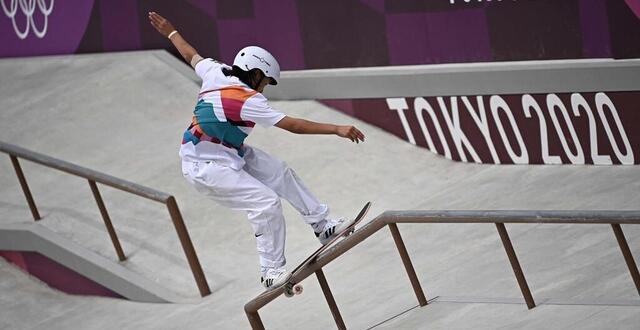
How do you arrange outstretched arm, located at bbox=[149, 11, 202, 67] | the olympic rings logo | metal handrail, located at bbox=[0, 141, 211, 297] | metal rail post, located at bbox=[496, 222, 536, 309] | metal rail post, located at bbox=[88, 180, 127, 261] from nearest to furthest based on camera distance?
metal rail post, located at bbox=[496, 222, 536, 309] < outstretched arm, located at bbox=[149, 11, 202, 67] < metal handrail, located at bbox=[0, 141, 211, 297] < metal rail post, located at bbox=[88, 180, 127, 261] < the olympic rings logo

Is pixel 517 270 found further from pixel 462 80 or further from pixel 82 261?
pixel 82 261

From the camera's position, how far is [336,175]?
1265cm

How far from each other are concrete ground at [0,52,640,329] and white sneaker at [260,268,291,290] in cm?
78

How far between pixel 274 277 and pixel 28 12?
1106 centimetres

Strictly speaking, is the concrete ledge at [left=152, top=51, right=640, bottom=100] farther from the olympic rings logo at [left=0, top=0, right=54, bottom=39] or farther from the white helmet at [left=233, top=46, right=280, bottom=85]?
the olympic rings logo at [left=0, top=0, right=54, bottom=39]

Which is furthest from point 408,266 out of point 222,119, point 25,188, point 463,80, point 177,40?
point 25,188

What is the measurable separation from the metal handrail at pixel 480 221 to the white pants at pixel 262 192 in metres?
0.33

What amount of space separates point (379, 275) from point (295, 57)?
5.18m

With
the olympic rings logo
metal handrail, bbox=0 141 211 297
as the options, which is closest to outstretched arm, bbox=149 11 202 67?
metal handrail, bbox=0 141 211 297

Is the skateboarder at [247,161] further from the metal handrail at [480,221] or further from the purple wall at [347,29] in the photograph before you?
the purple wall at [347,29]

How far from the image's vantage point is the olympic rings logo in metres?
17.9

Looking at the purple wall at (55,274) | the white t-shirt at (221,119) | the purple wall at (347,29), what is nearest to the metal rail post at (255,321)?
the white t-shirt at (221,119)

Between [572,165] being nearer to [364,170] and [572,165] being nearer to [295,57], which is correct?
[364,170]

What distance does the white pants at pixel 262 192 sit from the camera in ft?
27.3
